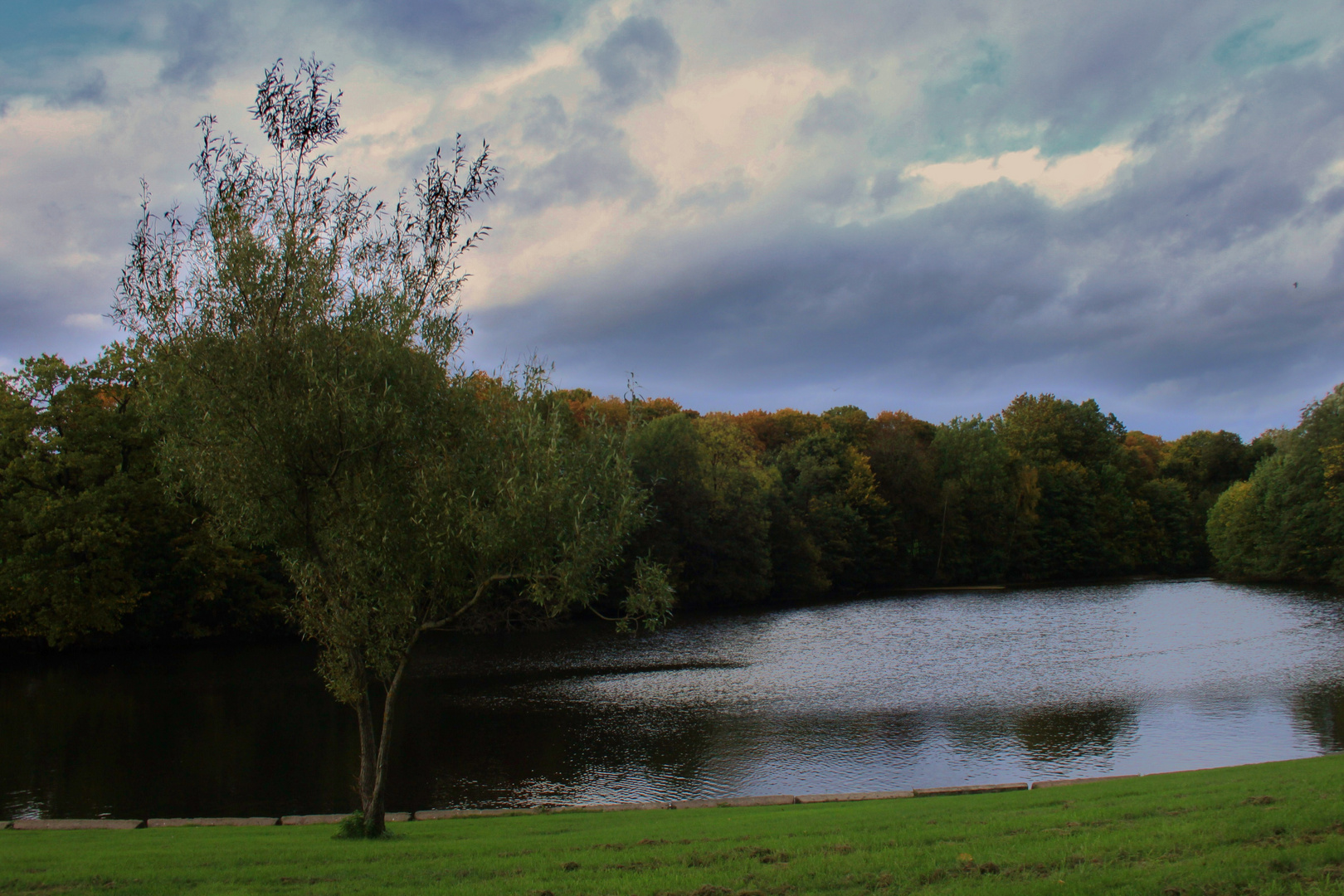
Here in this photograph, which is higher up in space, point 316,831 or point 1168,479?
point 1168,479

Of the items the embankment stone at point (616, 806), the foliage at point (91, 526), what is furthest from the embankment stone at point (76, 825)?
the foliage at point (91, 526)

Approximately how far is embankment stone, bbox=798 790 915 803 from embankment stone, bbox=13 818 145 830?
1211 centimetres

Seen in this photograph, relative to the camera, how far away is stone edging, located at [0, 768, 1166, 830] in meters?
14.7

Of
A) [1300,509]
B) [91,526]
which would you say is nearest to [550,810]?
[91,526]

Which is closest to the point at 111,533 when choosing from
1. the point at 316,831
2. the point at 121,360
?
the point at 121,360

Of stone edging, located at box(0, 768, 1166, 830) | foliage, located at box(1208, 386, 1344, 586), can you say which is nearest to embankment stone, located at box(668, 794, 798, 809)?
stone edging, located at box(0, 768, 1166, 830)

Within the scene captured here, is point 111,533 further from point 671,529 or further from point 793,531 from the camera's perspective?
point 793,531

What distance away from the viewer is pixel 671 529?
6072cm

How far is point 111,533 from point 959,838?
38.3 meters

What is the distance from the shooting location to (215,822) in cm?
1511

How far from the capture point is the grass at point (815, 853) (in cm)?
802

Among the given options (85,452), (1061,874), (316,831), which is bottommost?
(316,831)

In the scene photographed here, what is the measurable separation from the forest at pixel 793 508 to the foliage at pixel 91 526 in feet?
0.34

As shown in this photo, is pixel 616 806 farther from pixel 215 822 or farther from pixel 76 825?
pixel 76 825
